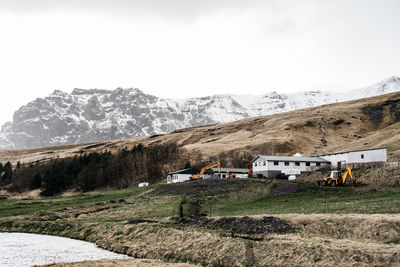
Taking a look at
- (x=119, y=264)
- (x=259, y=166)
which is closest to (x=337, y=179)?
(x=259, y=166)

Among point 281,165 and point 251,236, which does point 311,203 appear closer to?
point 251,236

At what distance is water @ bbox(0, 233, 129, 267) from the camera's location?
108ft

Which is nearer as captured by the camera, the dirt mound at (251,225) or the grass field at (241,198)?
the dirt mound at (251,225)

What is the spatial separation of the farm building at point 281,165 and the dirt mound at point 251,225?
64.0m

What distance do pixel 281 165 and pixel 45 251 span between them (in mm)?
74808

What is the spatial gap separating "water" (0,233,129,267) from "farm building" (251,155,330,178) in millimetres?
64209

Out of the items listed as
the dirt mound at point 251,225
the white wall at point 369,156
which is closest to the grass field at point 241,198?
the dirt mound at point 251,225

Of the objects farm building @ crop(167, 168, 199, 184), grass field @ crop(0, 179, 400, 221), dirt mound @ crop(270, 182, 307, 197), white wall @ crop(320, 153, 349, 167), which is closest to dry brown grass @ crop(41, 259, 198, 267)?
grass field @ crop(0, 179, 400, 221)

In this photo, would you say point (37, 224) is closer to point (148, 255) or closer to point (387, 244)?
point (148, 255)

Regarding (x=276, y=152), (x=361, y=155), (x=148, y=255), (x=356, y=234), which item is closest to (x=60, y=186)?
(x=276, y=152)

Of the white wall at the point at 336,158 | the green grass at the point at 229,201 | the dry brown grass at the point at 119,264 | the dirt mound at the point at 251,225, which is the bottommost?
the green grass at the point at 229,201

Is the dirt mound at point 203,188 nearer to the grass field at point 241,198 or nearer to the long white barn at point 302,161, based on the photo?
the grass field at point 241,198

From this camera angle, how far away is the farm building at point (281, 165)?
102m

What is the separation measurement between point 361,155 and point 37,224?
7647 cm
